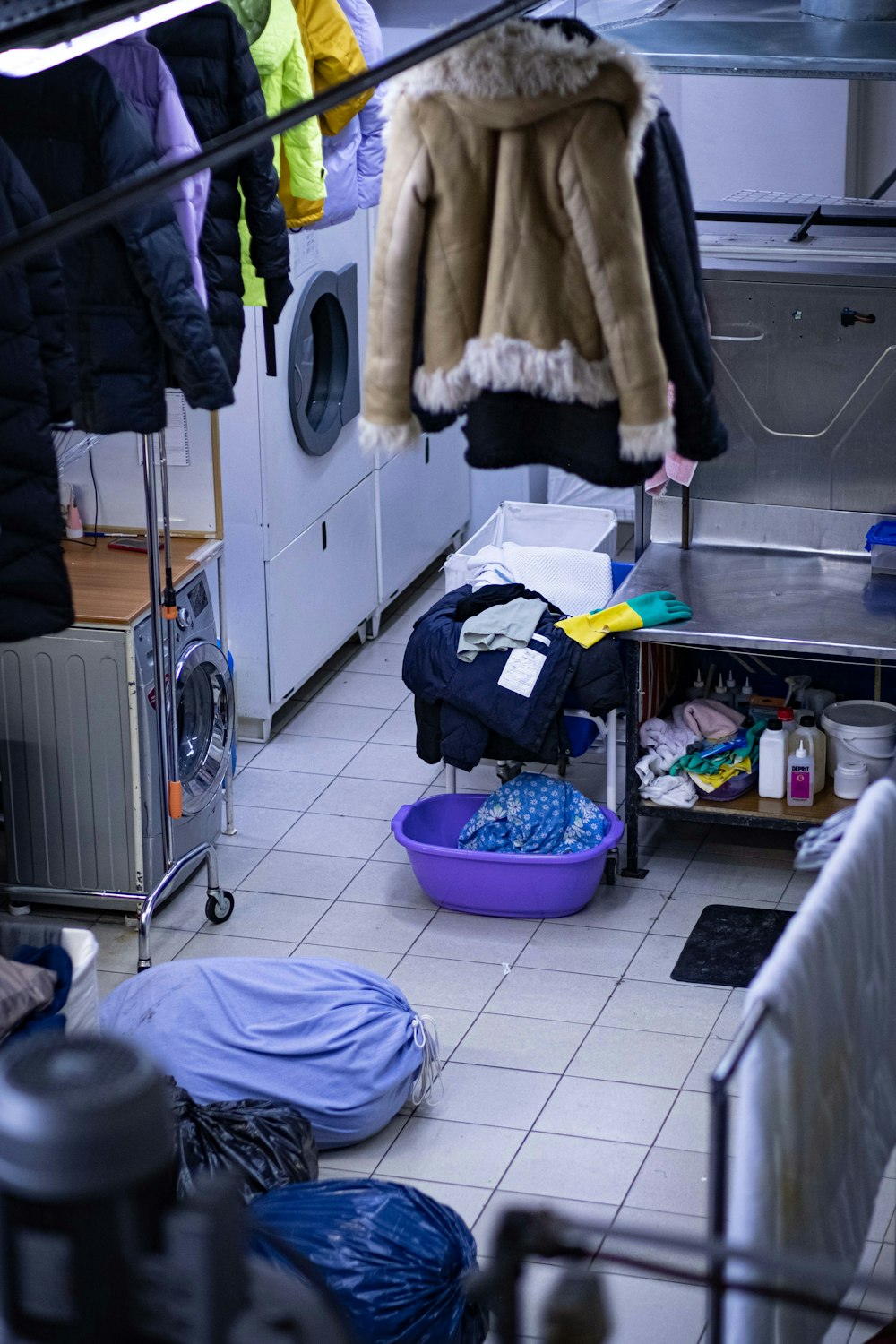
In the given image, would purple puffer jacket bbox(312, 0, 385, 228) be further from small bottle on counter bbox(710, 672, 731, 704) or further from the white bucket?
the white bucket

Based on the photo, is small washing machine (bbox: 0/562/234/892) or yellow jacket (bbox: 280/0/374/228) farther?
yellow jacket (bbox: 280/0/374/228)

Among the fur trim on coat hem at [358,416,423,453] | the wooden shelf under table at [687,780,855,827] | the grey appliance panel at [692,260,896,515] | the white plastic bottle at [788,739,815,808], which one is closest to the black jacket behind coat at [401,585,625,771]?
the wooden shelf under table at [687,780,855,827]

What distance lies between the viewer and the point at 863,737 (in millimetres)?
5570

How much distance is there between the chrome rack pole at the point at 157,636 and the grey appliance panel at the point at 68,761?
0.11 meters

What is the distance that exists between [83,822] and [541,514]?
2441mm

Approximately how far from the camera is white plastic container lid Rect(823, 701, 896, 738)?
5.57 metres

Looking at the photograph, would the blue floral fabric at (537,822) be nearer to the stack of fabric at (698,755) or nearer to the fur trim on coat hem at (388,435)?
the stack of fabric at (698,755)

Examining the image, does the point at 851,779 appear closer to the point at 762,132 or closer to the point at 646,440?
the point at 646,440

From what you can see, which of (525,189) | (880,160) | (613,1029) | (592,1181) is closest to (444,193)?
(525,189)

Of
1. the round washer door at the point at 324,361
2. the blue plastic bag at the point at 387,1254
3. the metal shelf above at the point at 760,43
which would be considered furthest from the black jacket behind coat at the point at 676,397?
the round washer door at the point at 324,361

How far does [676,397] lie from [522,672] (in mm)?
2685

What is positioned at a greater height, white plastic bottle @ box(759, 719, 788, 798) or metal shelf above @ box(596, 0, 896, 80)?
metal shelf above @ box(596, 0, 896, 80)

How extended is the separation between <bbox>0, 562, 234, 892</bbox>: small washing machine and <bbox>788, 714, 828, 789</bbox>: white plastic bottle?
1920mm

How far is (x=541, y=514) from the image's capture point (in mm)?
6891
